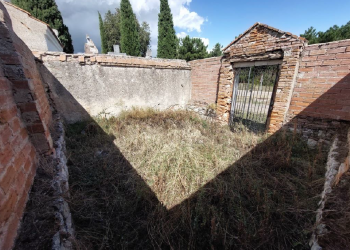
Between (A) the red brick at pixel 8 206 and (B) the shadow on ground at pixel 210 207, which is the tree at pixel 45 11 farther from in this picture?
(A) the red brick at pixel 8 206

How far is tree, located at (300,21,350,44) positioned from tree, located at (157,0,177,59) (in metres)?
15.2

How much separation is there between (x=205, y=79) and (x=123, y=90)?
3.29 metres

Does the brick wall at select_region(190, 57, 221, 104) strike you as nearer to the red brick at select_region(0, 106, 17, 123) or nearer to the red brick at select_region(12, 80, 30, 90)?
the red brick at select_region(12, 80, 30, 90)

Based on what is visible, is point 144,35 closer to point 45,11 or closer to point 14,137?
point 45,11

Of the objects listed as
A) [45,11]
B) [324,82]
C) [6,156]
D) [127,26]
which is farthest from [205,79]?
[45,11]

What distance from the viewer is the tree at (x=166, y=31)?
48.6 feet

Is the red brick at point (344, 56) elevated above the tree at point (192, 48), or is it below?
below

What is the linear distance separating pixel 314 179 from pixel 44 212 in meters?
3.80

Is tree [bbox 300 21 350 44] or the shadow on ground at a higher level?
tree [bbox 300 21 350 44]

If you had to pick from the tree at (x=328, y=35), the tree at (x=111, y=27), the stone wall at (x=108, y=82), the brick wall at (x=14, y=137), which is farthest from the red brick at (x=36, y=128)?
the tree at (x=111, y=27)

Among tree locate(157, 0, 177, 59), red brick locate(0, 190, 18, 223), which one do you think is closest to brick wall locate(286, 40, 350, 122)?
red brick locate(0, 190, 18, 223)

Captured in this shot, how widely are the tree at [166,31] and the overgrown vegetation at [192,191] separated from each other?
44.5 feet

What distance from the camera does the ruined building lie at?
1.31 metres

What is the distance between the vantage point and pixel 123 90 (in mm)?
5305
